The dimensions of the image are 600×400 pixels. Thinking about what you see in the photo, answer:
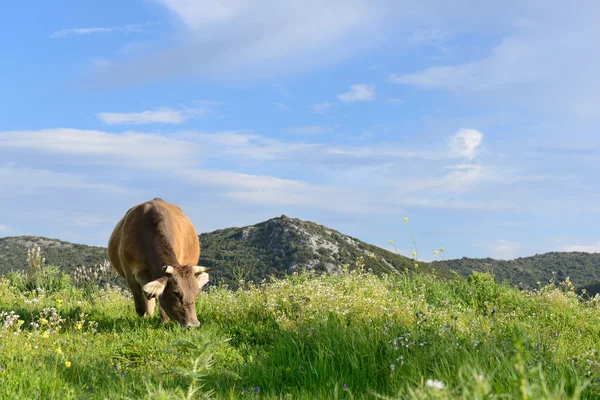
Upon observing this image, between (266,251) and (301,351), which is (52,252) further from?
(301,351)

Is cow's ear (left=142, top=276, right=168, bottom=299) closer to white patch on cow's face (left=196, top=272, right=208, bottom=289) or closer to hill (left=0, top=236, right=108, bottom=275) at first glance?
white patch on cow's face (left=196, top=272, right=208, bottom=289)

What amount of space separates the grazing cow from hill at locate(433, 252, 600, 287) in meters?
29.2

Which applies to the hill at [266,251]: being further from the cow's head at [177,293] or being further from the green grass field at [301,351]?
the cow's head at [177,293]

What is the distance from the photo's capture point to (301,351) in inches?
251

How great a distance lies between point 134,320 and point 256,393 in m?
5.47

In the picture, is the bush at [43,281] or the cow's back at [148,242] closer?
the cow's back at [148,242]

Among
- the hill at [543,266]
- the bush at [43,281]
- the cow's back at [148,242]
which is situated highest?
the hill at [543,266]

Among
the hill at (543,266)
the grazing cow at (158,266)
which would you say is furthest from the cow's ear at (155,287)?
the hill at (543,266)

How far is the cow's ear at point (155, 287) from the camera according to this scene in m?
8.64

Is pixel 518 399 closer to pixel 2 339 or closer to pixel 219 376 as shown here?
pixel 219 376

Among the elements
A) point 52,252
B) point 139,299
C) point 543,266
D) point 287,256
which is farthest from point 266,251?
point 543,266

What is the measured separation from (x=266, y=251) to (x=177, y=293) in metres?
18.9

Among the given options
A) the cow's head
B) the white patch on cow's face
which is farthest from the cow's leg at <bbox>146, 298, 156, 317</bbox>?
the white patch on cow's face

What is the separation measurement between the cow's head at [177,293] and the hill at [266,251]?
13449mm
